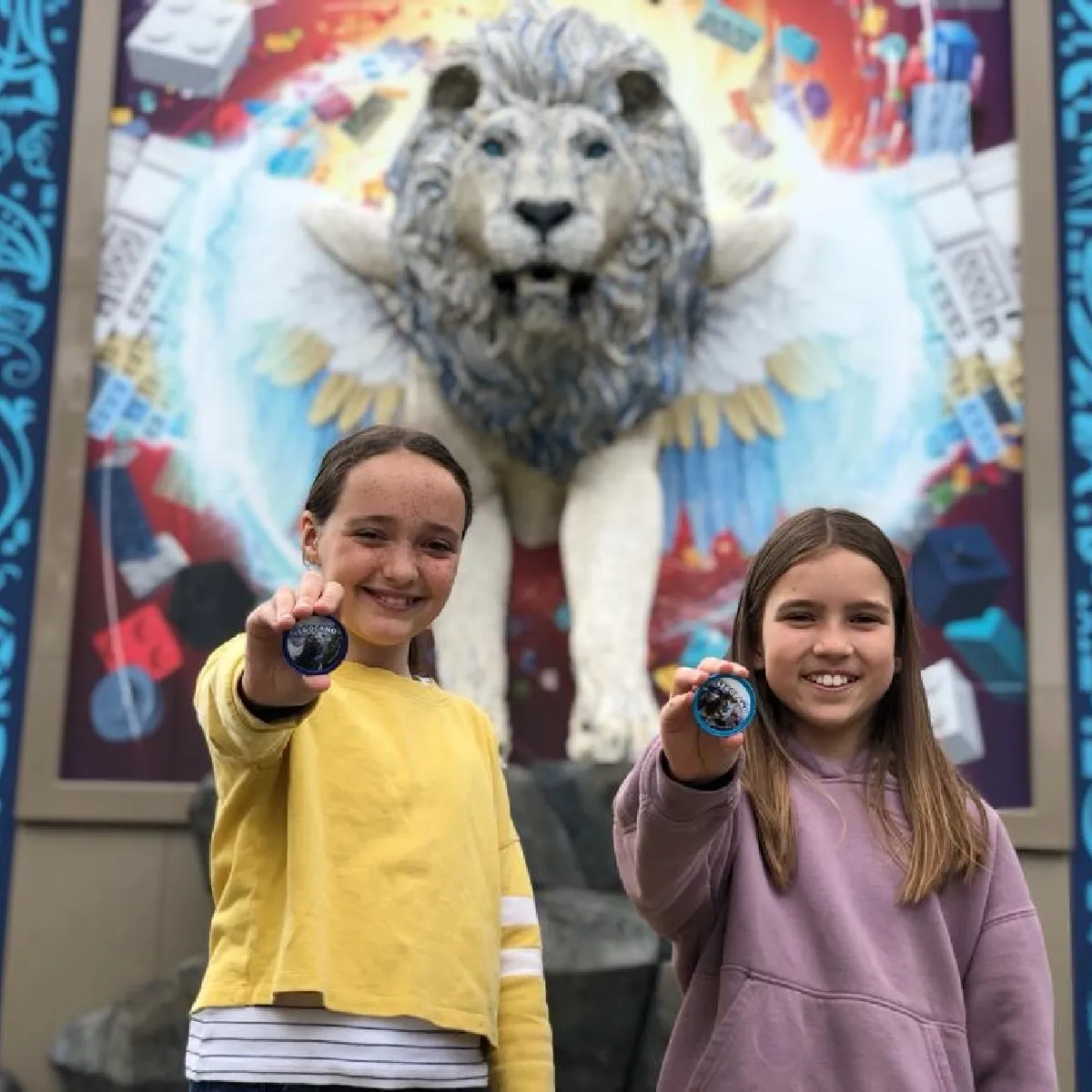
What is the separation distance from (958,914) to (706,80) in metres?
2.54

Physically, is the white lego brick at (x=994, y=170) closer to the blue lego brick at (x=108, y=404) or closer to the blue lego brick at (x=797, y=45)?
the blue lego brick at (x=797, y=45)

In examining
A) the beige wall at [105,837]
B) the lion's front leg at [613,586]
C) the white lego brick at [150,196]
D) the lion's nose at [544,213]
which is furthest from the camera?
the white lego brick at [150,196]

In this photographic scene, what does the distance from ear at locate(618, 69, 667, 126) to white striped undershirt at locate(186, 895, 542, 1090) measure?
85.9 inches

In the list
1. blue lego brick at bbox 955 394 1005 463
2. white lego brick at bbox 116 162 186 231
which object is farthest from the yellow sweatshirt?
white lego brick at bbox 116 162 186 231

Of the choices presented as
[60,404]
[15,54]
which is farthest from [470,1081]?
[15,54]

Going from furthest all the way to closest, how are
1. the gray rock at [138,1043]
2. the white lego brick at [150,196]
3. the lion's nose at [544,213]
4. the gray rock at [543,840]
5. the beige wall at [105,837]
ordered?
1. the white lego brick at [150,196]
2. the beige wall at [105,837]
3. the lion's nose at [544,213]
4. the gray rock at [543,840]
5. the gray rock at [138,1043]

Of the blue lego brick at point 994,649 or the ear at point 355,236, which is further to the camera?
the ear at point 355,236

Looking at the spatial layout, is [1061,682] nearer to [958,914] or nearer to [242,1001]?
[958,914]

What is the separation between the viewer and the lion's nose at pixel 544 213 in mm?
2678

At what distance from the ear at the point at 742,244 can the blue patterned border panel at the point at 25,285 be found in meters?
1.42

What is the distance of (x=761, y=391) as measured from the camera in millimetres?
3170

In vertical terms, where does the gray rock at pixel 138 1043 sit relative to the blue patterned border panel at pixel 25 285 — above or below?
below

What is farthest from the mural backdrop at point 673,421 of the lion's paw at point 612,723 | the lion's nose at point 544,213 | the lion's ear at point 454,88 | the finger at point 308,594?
the finger at point 308,594

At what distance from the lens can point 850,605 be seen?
1176 millimetres
